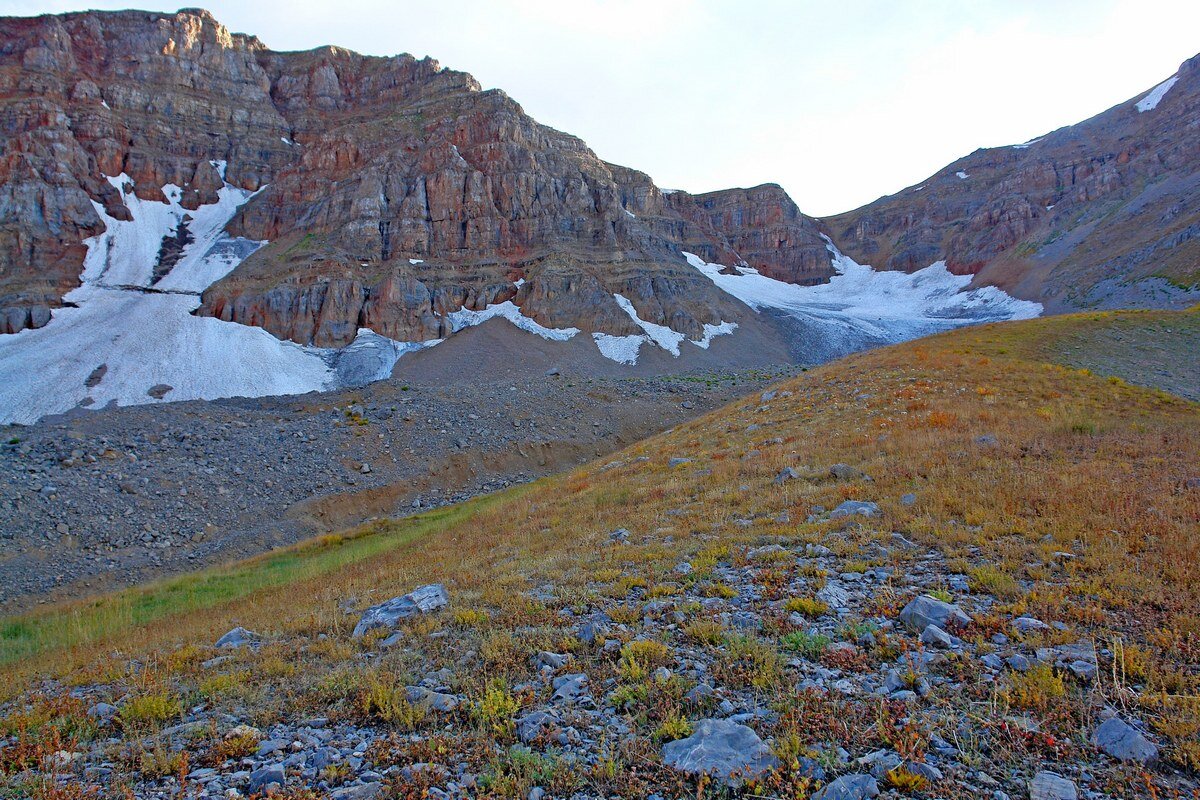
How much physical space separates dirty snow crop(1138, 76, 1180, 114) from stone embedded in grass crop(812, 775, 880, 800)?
160232 mm

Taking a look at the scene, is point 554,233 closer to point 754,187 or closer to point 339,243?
point 339,243

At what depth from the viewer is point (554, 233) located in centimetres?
7512

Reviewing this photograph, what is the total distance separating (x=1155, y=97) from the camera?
368 ft

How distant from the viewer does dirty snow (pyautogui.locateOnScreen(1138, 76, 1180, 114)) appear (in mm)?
110750

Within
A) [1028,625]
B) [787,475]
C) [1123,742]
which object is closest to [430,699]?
[1123,742]

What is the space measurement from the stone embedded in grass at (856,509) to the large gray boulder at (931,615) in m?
3.37

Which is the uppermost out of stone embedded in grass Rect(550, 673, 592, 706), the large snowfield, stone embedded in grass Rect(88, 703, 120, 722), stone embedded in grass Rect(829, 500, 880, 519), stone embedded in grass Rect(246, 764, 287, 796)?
the large snowfield

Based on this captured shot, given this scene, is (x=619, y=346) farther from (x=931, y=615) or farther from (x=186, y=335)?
(x=931, y=615)

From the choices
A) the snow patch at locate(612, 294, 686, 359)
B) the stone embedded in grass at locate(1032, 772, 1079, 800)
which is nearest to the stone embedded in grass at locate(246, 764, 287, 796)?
the stone embedded in grass at locate(1032, 772, 1079, 800)

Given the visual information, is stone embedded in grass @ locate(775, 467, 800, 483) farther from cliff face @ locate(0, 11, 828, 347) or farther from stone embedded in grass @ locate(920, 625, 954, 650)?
cliff face @ locate(0, 11, 828, 347)

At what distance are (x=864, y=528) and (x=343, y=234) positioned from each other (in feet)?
241

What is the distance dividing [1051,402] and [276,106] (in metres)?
115

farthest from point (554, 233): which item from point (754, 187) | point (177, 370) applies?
point (754, 187)

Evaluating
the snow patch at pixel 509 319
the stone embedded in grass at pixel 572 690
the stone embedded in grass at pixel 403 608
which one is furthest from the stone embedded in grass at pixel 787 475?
the snow patch at pixel 509 319
